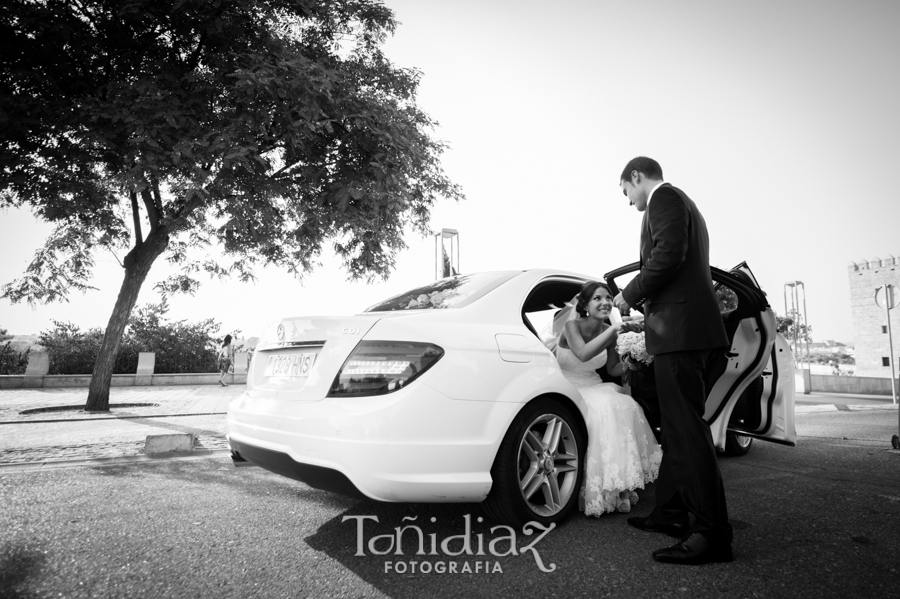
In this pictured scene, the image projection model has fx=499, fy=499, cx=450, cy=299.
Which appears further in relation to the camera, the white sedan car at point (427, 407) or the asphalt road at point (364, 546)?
the white sedan car at point (427, 407)

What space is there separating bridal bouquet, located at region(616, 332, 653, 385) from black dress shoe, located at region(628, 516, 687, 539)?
3.70 feet

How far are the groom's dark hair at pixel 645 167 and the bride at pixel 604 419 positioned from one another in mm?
908

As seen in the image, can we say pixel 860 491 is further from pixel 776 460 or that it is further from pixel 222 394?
pixel 222 394

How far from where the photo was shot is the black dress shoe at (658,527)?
266cm

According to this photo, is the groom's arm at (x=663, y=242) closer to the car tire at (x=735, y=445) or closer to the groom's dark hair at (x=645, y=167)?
Result: the groom's dark hair at (x=645, y=167)

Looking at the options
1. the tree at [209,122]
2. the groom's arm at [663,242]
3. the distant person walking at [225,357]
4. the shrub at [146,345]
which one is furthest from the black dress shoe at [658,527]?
the shrub at [146,345]

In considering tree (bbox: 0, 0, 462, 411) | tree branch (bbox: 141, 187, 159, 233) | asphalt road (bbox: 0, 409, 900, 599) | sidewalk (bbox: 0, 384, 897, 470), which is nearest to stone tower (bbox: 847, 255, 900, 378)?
sidewalk (bbox: 0, 384, 897, 470)

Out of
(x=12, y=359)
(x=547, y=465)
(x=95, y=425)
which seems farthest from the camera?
(x=12, y=359)

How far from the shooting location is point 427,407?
2.26m

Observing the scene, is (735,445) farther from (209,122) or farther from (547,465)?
(209,122)

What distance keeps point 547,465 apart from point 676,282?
1.20 metres

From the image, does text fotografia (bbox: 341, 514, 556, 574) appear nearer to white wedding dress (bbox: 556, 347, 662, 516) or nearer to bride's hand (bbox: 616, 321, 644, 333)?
white wedding dress (bbox: 556, 347, 662, 516)

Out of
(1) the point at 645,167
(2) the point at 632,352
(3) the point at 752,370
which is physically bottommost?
(3) the point at 752,370

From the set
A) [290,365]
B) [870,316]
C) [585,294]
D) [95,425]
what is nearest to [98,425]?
[95,425]
